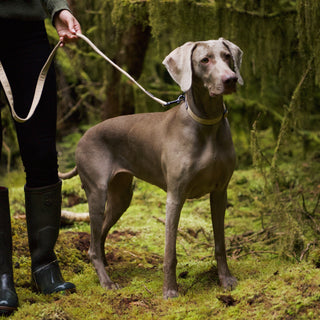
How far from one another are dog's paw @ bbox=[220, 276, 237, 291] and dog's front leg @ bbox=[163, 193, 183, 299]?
366 millimetres

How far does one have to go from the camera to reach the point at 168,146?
3.30 metres

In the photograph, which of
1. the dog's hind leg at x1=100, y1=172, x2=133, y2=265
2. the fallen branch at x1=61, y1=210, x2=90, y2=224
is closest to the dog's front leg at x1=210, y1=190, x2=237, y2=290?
the dog's hind leg at x1=100, y1=172, x2=133, y2=265

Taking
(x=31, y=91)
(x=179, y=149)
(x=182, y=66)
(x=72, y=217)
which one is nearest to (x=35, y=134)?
(x=31, y=91)

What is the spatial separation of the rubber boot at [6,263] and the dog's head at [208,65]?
1484 mm

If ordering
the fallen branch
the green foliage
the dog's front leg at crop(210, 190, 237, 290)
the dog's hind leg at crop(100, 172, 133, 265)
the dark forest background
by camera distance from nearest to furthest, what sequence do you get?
the green foliage
the dog's front leg at crop(210, 190, 237, 290)
the dog's hind leg at crop(100, 172, 133, 265)
the dark forest background
the fallen branch

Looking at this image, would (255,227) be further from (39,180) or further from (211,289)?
(39,180)

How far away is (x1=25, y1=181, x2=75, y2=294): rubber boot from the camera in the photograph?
3.30 m

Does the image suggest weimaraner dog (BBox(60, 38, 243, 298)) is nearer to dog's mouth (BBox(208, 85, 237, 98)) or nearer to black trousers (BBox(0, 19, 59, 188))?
dog's mouth (BBox(208, 85, 237, 98))

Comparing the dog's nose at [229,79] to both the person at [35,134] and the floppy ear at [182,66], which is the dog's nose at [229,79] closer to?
the floppy ear at [182,66]

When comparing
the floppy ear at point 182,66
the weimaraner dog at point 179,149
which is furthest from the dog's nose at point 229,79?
the floppy ear at point 182,66

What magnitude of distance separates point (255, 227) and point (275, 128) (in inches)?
74.7

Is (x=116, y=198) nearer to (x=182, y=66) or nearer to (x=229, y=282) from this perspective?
(x=229, y=282)

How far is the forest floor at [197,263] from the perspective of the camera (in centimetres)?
280

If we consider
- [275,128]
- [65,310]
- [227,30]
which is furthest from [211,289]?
[275,128]
